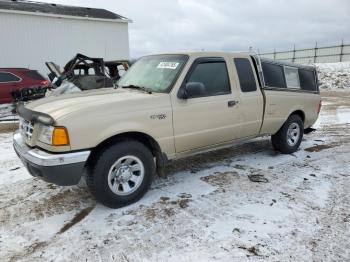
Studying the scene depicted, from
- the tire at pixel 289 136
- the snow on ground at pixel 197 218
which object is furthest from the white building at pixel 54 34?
the tire at pixel 289 136

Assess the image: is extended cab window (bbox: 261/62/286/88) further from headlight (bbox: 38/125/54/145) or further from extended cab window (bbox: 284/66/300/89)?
headlight (bbox: 38/125/54/145)

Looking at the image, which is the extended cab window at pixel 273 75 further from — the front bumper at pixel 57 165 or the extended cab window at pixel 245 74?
the front bumper at pixel 57 165

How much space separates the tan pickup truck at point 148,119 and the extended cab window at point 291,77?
0.16m

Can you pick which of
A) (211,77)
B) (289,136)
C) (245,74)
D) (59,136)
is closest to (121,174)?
(59,136)

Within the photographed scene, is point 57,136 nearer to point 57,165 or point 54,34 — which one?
point 57,165

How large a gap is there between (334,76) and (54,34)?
20.4 metres

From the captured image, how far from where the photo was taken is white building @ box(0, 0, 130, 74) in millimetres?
17281

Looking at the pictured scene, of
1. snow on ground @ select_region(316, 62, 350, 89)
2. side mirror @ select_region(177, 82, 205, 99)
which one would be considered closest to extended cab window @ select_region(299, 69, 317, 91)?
side mirror @ select_region(177, 82, 205, 99)

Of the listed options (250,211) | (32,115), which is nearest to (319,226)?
(250,211)

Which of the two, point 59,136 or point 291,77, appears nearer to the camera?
point 59,136

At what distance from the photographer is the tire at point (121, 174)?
3.79m

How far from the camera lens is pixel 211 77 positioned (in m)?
4.86

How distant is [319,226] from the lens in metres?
3.56

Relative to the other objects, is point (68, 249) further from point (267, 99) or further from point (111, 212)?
point (267, 99)
